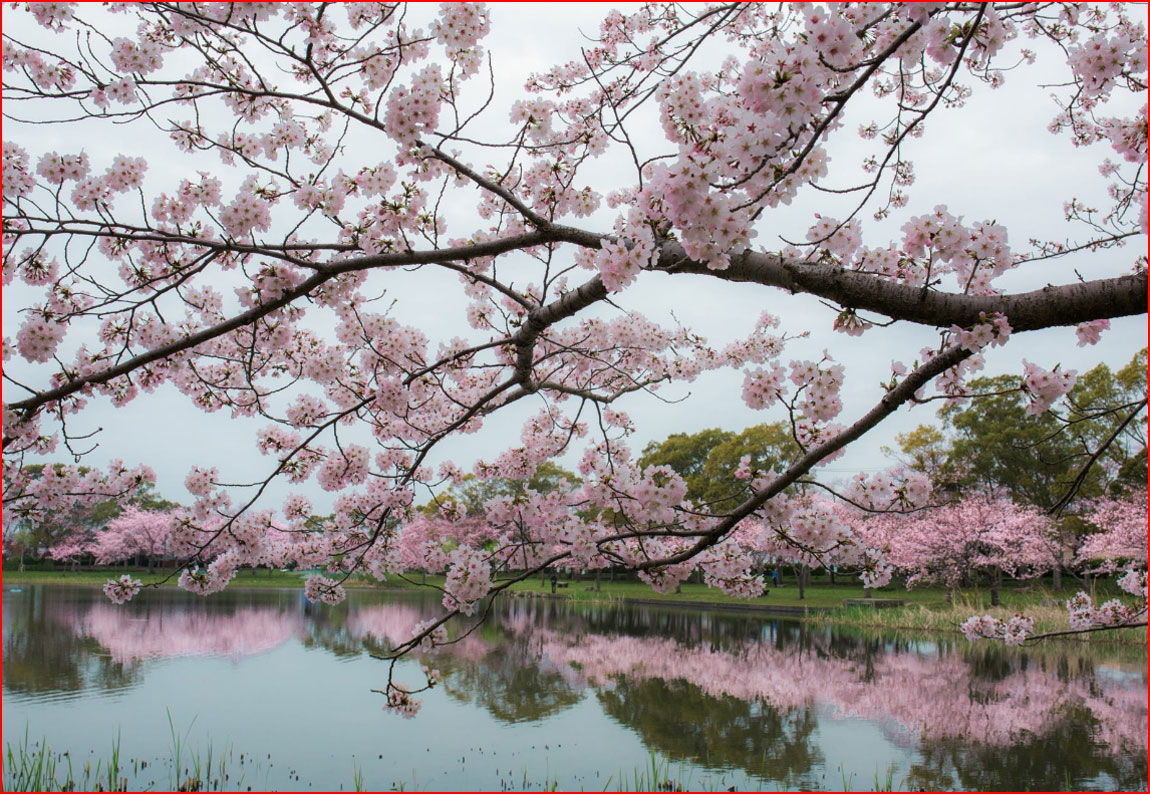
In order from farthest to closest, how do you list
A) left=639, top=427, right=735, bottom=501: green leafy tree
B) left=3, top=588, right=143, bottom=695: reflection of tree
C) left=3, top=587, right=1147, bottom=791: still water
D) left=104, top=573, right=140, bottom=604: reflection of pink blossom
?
left=639, top=427, right=735, bottom=501: green leafy tree
left=3, top=588, right=143, bottom=695: reflection of tree
left=3, top=587, right=1147, bottom=791: still water
left=104, top=573, right=140, bottom=604: reflection of pink blossom

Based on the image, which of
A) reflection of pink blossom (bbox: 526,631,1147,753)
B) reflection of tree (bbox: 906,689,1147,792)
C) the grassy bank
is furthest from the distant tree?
reflection of tree (bbox: 906,689,1147,792)

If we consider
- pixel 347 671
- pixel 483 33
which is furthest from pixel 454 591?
pixel 347 671

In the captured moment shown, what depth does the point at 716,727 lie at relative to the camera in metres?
8.10

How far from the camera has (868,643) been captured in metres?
13.9

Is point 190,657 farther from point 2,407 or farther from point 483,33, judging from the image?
point 483,33

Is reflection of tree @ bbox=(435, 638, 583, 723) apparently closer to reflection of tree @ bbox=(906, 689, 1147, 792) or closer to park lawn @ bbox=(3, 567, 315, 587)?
reflection of tree @ bbox=(906, 689, 1147, 792)

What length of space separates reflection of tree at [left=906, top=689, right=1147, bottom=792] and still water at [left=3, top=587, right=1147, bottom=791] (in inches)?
1.1

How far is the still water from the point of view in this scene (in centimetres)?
664

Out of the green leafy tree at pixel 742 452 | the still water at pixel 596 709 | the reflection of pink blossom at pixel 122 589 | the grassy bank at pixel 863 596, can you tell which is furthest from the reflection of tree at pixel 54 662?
the green leafy tree at pixel 742 452

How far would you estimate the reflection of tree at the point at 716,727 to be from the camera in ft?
22.6

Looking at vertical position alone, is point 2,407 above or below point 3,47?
below

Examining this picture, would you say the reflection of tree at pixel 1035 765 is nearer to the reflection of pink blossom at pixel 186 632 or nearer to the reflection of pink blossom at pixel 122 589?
the reflection of pink blossom at pixel 122 589

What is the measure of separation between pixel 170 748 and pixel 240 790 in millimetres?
1845

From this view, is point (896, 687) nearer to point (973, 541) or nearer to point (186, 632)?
point (973, 541)
